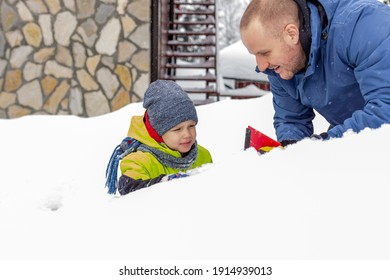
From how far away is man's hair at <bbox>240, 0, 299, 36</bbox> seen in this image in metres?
2.06

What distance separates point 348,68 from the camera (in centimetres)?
219

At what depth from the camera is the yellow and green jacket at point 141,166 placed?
2.40m

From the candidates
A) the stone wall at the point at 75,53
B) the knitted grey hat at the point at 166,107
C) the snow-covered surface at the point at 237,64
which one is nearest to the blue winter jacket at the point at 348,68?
the knitted grey hat at the point at 166,107

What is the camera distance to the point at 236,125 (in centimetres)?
495

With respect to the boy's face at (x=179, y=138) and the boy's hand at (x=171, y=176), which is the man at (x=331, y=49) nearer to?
the boy's hand at (x=171, y=176)

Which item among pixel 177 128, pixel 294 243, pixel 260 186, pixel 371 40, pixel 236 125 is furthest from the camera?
pixel 236 125

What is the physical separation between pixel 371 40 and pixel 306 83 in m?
0.44

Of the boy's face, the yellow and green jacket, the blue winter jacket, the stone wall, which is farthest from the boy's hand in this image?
the stone wall

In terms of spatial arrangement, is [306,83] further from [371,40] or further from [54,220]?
[54,220]

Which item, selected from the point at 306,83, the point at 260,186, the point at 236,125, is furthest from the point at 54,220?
the point at 236,125

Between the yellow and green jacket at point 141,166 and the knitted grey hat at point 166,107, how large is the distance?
7 centimetres

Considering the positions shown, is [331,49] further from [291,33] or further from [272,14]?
[272,14]

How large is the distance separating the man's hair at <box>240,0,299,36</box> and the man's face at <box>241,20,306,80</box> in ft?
0.05

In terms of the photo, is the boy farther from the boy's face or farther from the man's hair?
the man's hair
